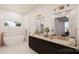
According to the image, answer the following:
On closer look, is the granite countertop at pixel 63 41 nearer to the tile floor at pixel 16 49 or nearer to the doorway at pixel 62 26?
the doorway at pixel 62 26

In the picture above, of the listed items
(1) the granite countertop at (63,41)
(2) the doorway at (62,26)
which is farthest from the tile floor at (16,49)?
(2) the doorway at (62,26)

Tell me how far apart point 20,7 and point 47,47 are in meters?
0.90

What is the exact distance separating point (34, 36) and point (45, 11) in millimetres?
529

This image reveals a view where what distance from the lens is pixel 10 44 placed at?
2180mm

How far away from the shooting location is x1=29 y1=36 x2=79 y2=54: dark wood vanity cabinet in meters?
Result: 2.01

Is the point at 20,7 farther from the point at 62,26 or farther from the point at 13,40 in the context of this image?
the point at 62,26

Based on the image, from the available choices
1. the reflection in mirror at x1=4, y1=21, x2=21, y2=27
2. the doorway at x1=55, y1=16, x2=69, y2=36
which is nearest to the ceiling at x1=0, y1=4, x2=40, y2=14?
the reflection in mirror at x1=4, y1=21, x2=21, y2=27

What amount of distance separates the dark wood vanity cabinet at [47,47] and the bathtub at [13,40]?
0.19 metres

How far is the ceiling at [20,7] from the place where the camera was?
6.96ft

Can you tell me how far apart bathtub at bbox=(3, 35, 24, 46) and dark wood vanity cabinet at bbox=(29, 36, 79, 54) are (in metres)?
0.19

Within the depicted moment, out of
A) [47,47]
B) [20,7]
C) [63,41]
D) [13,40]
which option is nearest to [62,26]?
[63,41]
